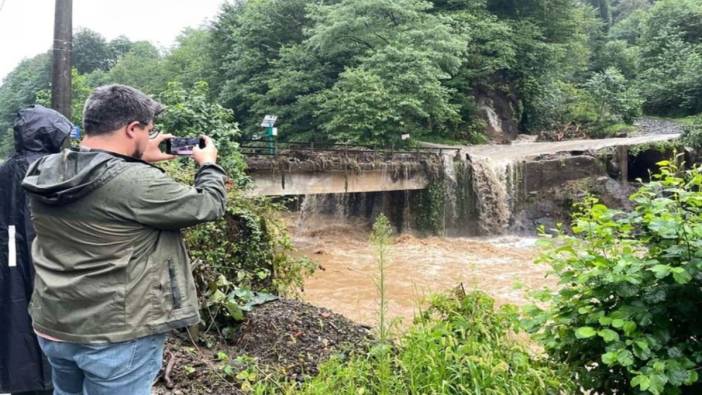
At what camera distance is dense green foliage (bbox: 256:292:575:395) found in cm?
301

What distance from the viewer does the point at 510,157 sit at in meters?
18.5

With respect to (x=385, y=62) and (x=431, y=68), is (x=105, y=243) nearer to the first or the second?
(x=385, y=62)

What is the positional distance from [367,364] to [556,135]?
1027 inches

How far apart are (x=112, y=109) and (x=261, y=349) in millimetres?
2374

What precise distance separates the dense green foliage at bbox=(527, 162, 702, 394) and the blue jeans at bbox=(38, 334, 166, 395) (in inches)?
70.7

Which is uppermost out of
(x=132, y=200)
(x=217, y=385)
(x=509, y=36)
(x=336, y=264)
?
(x=509, y=36)

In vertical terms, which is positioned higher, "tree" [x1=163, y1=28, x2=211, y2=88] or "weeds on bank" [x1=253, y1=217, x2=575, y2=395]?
"tree" [x1=163, y1=28, x2=211, y2=88]

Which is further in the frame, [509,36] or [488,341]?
[509,36]

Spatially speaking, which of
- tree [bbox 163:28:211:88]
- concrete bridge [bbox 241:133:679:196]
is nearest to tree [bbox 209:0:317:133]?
tree [bbox 163:28:211:88]

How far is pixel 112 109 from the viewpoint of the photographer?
187 centimetres

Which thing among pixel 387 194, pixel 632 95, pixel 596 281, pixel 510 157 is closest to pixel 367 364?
pixel 596 281

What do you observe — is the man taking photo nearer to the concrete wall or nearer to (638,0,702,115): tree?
the concrete wall

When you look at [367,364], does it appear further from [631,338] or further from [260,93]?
[260,93]

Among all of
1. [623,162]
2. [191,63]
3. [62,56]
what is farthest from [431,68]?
[191,63]
